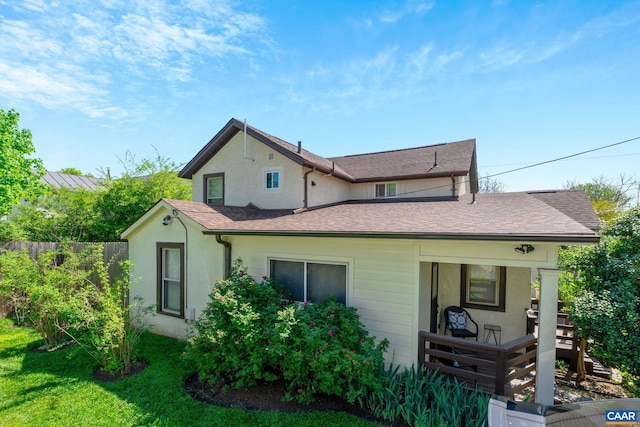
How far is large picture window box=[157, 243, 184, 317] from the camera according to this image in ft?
26.4

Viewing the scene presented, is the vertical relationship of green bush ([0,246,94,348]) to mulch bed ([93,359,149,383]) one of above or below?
above

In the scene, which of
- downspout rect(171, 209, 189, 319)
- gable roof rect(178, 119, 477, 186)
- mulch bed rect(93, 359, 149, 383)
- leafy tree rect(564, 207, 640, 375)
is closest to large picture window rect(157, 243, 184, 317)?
downspout rect(171, 209, 189, 319)

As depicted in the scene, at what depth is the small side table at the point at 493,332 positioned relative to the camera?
293 inches

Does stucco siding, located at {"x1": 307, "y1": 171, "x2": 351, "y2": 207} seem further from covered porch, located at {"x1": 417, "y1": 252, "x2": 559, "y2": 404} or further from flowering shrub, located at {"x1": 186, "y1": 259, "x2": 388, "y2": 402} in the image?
flowering shrub, located at {"x1": 186, "y1": 259, "x2": 388, "y2": 402}

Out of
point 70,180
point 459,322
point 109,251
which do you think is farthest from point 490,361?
point 70,180

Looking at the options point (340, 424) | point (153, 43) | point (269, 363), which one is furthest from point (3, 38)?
point (340, 424)

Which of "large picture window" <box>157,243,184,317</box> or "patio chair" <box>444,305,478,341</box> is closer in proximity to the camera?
"patio chair" <box>444,305,478,341</box>

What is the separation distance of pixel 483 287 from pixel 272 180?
706 cm

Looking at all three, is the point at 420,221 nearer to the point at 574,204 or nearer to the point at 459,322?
the point at 459,322

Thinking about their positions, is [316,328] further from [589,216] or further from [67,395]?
[589,216]

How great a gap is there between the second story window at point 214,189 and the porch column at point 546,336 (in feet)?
31.7

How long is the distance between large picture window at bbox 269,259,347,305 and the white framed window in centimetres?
355

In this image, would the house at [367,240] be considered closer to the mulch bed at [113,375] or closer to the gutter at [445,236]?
the gutter at [445,236]

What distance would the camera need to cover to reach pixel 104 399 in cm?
496
